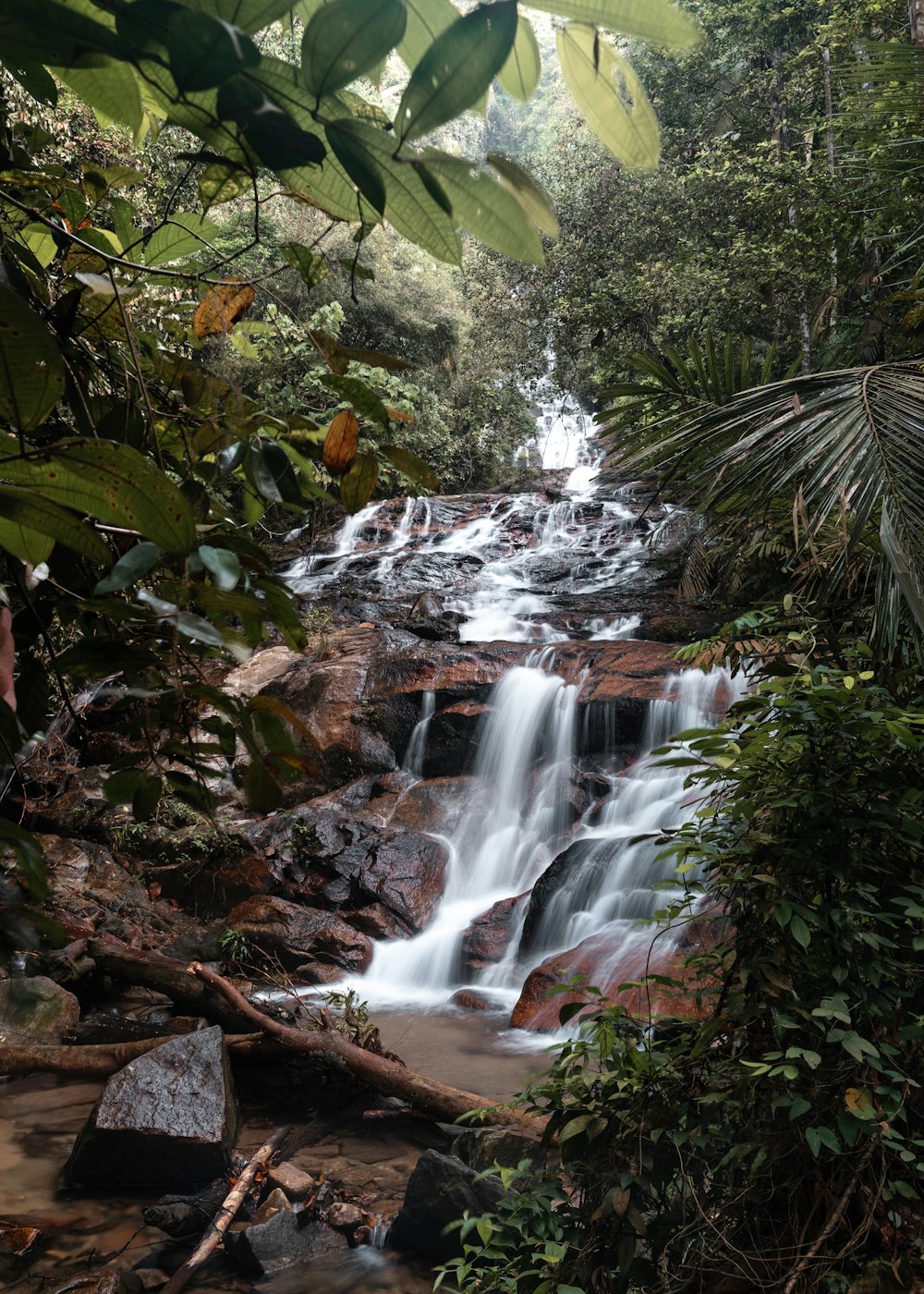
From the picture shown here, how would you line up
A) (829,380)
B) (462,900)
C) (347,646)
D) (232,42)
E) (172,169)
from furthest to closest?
(172,169)
(347,646)
(462,900)
(829,380)
(232,42)

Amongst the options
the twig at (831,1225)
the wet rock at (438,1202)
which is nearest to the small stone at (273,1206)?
the wet rock at (438,1202)

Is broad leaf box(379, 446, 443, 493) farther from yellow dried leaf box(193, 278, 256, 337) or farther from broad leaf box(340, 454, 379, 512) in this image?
yellow dried leaf box(193, 278, 256, 337)

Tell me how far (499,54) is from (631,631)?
1089 cm

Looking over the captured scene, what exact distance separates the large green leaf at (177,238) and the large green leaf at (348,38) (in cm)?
73

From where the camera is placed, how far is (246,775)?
941 mm

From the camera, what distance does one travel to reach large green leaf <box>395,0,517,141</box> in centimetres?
54

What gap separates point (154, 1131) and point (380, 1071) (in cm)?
112

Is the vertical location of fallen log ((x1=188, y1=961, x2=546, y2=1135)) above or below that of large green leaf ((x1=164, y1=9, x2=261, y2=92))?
below

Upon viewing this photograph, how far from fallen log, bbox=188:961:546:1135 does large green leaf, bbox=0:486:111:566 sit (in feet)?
11.9

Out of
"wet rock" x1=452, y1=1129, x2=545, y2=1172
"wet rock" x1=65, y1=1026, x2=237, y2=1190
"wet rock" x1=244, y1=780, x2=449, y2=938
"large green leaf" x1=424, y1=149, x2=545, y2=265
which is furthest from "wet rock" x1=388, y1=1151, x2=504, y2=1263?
"wet rock" x1=244, y1=780, x2=449, y2=938

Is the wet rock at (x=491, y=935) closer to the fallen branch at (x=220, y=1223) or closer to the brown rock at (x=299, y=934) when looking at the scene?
the brown rock at (x=299, y=934)

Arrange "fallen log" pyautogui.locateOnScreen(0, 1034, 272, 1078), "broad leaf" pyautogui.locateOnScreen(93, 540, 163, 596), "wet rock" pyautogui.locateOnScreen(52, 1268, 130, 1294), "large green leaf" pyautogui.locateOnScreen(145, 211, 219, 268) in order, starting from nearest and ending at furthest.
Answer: "broad leaf" pyautogui.locateOnScreen(93, 540, 163, 596)
"large green leaf" pyautogui.locateOnScreen(145, 211, 219, 268)
"wet rock" pyautogui.locateOnScreen(52, 1268, 130, 1294)
"fallen log" pyautogui.locateOnScreen(0, 1034, 272, 1078)

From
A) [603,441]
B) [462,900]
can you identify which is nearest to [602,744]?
[462,900]

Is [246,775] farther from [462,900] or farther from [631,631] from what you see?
[631,631]
